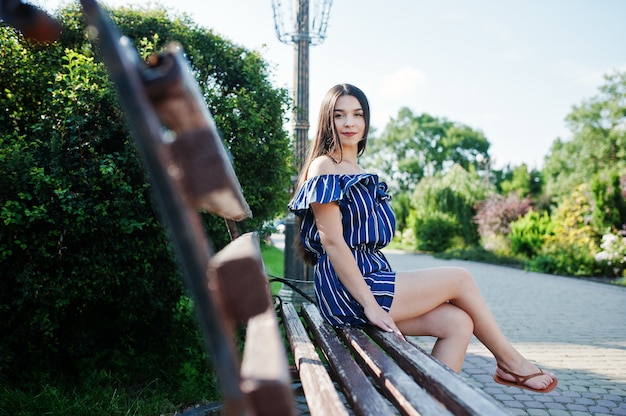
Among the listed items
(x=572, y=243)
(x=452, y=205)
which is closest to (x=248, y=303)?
(x=572, y=243)

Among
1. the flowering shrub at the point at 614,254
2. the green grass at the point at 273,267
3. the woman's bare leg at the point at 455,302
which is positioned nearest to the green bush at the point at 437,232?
the flowering shrub at the point at 614,254

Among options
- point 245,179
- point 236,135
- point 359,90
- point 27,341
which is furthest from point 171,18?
point 27,341

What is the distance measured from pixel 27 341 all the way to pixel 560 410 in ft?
10.8

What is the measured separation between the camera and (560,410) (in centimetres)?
329

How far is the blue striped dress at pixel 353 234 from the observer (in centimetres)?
238

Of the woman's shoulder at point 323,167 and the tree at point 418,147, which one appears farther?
the tree at point 418,147

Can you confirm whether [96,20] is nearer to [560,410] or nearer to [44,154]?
[44,154]

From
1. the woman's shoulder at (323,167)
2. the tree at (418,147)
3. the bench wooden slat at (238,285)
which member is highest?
the tree at (418,147)

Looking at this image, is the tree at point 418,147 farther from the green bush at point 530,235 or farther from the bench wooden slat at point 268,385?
the bench wooden slat at point 268,385

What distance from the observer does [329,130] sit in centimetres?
274

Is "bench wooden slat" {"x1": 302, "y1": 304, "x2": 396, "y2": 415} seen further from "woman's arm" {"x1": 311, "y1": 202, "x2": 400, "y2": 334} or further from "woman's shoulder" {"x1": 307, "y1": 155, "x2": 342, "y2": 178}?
"woman's shoulder" {"x1": 307, "y1": 155, "x2": 342, "y2": 178}

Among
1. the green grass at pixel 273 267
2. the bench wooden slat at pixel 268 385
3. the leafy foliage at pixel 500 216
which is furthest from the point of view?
the leafy foliage at pixel 500 216

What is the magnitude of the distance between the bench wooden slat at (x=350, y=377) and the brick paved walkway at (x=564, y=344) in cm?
175

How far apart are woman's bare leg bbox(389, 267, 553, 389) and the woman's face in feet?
2.50
